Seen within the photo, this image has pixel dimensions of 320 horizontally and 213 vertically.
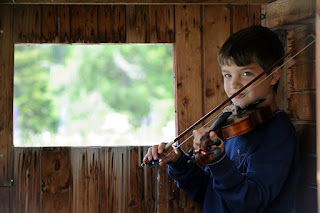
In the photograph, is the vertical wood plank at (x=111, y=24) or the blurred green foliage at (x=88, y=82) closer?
the vertical wood plank at (x=111, y=24)

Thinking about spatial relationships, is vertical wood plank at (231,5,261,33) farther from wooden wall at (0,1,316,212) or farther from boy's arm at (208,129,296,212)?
boy's arm at (208,129,296,212)

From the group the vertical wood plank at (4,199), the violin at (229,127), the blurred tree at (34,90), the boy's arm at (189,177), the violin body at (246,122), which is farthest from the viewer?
the blurred tree at (34,90)

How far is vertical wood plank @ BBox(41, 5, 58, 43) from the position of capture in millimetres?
2352

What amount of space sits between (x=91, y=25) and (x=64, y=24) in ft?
0.54

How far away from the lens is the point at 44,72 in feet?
39.4

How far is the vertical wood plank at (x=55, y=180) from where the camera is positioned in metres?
2.35

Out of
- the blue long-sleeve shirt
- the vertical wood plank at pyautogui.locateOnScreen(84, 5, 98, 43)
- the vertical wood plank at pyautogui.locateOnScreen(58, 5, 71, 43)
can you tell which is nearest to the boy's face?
the blue long-sleeve shirt

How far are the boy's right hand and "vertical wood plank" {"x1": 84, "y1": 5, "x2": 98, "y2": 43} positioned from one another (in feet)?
2.63

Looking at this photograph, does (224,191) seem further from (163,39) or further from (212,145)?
(163,39)

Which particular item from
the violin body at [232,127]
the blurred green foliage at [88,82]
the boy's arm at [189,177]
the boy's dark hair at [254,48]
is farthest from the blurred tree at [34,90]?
the violin body at [232,127]

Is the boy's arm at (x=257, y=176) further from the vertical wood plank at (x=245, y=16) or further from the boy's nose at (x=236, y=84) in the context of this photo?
the vertical wood plank at (x=245, y=16)

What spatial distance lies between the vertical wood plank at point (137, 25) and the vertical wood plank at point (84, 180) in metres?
0.74

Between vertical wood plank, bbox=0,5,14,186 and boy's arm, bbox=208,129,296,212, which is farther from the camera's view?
vertical wood plank, bbox=0,5,14,186

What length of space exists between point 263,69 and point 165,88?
888 cm
